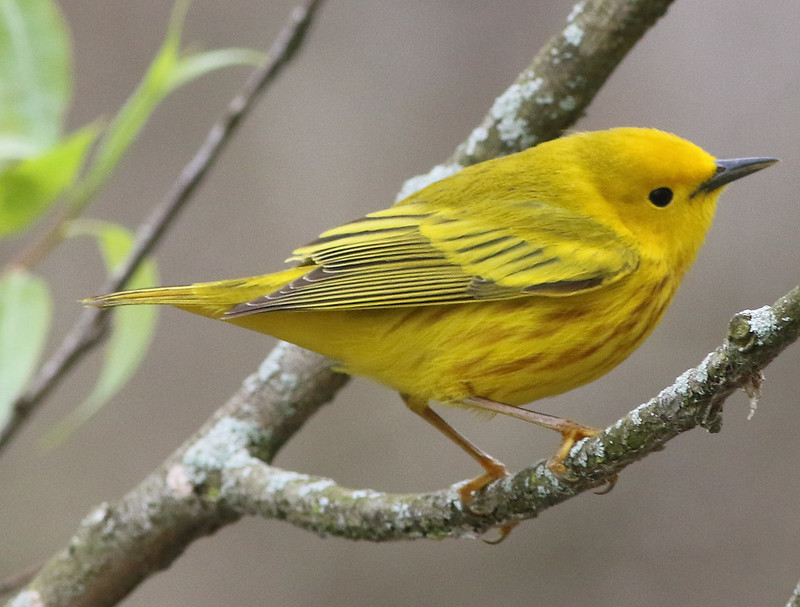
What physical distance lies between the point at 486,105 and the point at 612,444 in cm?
431

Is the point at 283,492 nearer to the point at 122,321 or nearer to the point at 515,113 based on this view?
the point at 122,321

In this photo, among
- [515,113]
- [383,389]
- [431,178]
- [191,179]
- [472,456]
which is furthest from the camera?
[383,389]

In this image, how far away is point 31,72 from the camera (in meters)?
3.19

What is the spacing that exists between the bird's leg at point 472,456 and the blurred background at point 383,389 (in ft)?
7.62

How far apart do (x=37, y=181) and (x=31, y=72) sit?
477mm

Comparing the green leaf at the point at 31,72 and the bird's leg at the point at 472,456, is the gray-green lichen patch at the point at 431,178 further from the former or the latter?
the green leaf at the point at 31,72

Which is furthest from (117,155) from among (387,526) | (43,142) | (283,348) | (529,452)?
(529,452)

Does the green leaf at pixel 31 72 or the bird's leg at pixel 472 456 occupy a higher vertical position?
the green leaf at pixel 31 72

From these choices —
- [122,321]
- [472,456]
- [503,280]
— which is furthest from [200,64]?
[472,456]

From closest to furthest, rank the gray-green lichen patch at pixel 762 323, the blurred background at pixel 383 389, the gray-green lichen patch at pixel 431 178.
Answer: the gray-green lichen patch at pixel 762 323
the gray-green lichen patch at pixel 431 178
the blurred background at pixel 383 389

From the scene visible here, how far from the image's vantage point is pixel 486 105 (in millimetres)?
6074

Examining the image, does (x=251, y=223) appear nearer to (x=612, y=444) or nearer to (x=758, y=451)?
(x=758, y=451)

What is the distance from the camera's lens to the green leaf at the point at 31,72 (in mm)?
3166

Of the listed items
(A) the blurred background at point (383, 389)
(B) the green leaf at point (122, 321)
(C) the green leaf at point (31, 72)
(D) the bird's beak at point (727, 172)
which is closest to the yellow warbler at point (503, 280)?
(D) the bird's beak at point (727, 172)
